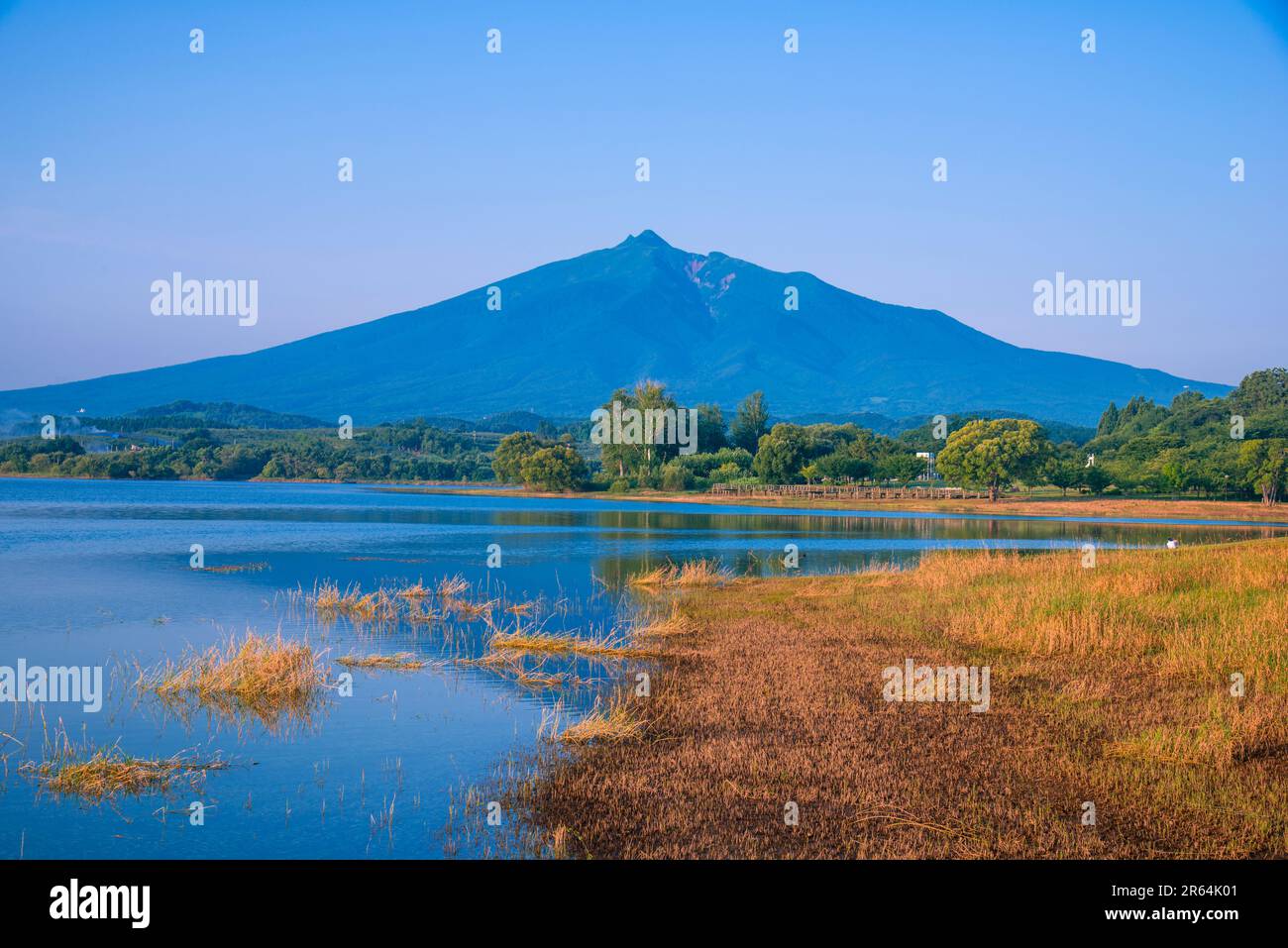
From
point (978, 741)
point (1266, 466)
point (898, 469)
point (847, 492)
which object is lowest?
point (978, 741)

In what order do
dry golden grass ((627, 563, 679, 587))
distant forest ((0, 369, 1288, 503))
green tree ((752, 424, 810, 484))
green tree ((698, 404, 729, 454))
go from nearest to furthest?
dry golden grass ((627, 563, 679, 587))
distant forest ((0, 369, 1288, 503))
green tree ((752, 424, 810, 484))
green tree ((698, 404, 729, 454))

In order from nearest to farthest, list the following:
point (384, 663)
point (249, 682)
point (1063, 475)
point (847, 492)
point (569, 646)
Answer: point (249, 682)
point (384, 663)
point (569, 646)
point (1063, 475)
point (847, 492)

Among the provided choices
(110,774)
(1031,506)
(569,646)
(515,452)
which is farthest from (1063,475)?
(110,774)

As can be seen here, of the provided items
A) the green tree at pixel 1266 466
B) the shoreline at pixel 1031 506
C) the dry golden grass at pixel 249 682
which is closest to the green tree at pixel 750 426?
the shoreline at pixel 1031 506

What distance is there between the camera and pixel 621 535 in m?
61.1

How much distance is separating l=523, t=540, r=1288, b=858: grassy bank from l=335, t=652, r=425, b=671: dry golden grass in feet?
17.5

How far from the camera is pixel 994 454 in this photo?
101m

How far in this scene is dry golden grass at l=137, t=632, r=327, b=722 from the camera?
1805 centimetres

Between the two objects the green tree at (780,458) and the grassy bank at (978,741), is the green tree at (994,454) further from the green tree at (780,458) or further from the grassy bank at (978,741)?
the grassy bank at (978,741)

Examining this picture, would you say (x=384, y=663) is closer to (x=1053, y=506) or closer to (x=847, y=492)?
(x=1053, y=506)

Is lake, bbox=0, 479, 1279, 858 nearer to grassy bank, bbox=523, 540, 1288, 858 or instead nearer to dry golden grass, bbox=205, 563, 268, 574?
dry golden grass, bbox=205, 563, 268, 574

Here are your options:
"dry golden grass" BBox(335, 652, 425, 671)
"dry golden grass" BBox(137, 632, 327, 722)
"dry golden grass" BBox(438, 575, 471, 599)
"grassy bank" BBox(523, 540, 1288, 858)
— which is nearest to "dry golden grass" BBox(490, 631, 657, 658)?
"grassy bank" BBox(523, 540, 1288, 858)

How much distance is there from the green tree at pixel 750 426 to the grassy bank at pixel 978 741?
12084cm

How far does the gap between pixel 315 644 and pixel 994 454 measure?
87.5 meters
